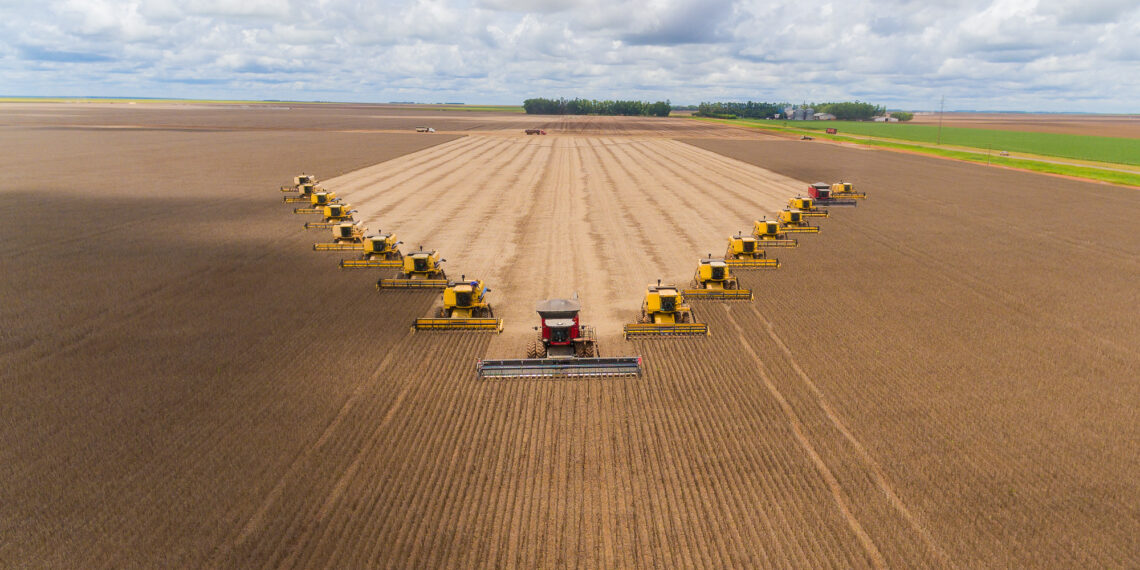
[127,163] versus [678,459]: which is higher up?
[127,163]

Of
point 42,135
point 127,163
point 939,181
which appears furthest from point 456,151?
point 42,135

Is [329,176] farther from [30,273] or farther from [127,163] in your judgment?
[30,273]

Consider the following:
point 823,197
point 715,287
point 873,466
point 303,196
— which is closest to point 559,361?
Answer: point 873,466

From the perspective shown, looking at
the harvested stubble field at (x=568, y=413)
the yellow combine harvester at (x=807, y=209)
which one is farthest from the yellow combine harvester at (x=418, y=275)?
the yellow combine harvester at (x=807, y=209)

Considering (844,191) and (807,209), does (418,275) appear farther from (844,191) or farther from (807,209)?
(844,191)

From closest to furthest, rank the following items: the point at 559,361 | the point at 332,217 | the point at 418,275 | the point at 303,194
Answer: the point at 559,361, the point at 418,275, the point at 332,217, the point at 303,194
